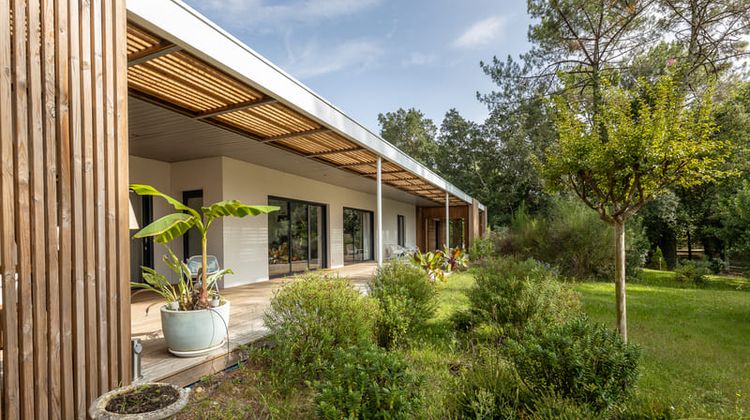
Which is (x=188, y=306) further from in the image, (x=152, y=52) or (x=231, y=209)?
(x=152, y=52)

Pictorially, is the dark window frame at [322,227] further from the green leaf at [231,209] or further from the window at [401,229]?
the window at [401,229]

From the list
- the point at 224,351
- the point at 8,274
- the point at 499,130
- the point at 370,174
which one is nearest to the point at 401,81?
the point at 499,130

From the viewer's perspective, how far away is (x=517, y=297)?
419 centimetres

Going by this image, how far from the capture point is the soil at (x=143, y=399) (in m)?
1.77

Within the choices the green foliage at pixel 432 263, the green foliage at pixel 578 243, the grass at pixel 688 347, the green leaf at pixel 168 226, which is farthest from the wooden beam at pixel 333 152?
the green foliage at pixel 578 243

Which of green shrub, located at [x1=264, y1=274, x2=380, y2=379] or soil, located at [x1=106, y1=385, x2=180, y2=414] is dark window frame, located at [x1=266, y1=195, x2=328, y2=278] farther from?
soil, located at [x1=106, y1=385, x2=180, y2=414]

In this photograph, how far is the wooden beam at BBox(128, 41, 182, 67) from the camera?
8.53 ft

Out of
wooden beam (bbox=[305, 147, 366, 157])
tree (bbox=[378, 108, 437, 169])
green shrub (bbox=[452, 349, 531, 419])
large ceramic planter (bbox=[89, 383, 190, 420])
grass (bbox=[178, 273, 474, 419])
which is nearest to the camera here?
large ceramic planter (bbox=[89, 383, 190, 420])

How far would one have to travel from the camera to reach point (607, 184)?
4164 mm

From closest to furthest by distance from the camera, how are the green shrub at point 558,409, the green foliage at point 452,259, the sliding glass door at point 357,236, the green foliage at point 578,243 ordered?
the green shrub at point 558,409, the green foliage at point 452,259, the green foliage at point 578,243, the sliding glass door at point 357,236

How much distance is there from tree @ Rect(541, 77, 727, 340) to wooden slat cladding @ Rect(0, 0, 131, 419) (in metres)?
4.38

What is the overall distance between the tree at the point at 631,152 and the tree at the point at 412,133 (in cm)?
2444

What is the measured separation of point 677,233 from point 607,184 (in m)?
18.3

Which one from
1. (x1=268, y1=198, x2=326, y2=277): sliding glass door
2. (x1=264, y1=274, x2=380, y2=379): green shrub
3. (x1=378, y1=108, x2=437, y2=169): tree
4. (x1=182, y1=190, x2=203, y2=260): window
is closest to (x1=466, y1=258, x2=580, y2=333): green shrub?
(x1=264, y1=274, x2=380, y2=379): green shrub
